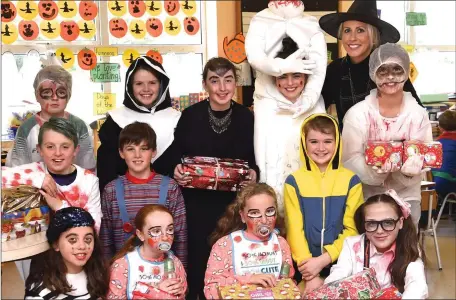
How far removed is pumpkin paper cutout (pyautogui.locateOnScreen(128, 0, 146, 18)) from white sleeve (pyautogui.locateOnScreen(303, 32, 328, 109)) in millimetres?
2897

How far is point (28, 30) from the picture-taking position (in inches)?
201

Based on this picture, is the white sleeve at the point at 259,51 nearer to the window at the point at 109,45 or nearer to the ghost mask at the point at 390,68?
the ghost mask at the point at 390,68

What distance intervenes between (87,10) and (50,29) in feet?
1.28

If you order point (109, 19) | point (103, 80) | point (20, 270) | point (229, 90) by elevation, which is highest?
point (109, 19)

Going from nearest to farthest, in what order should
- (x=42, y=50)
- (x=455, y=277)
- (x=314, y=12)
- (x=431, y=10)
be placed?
(x=455, y=277) < (x=42, y=50) < (x=314, y=12) < (x=431, y=10)

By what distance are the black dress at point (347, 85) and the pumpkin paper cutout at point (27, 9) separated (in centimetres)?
316

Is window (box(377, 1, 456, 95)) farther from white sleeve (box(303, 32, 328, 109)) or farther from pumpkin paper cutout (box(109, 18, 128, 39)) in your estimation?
white sleeve (box(303, 32, 328, 109))

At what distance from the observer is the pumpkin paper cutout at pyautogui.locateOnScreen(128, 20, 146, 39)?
216 inches

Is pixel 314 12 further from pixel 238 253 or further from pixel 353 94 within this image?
pixel 238 253

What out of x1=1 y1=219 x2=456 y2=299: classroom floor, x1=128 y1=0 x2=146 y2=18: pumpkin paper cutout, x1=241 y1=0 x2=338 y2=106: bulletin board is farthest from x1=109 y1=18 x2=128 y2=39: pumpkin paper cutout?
x1=1 y1=219 x2=456 y2=299: classroom floor

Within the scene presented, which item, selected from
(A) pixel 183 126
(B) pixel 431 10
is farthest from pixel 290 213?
(B) pixel 431 10

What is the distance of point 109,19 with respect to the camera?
5.41 meters

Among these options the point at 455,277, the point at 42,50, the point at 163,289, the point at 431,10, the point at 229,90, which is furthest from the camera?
the point at 431,10

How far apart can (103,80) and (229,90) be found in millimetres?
2804
